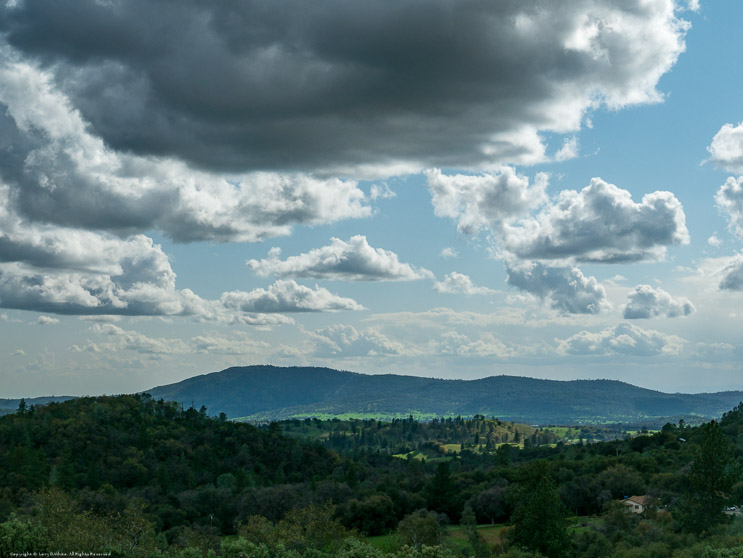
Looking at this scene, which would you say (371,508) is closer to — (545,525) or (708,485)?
(545,525)

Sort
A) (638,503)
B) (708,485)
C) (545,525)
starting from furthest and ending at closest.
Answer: (638,503), (708,485), (545,525)

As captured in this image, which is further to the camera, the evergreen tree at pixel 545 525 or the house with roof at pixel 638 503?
the house with roof at pixel 638 503

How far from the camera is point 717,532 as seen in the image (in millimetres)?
88312

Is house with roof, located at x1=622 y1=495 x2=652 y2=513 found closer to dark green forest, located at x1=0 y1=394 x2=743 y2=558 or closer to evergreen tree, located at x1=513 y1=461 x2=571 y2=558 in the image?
dark green forest, located at x1=0 y1=394 x2=743 y2=558

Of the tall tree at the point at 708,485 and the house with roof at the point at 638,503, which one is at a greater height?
the tall tree at the point at 708,485

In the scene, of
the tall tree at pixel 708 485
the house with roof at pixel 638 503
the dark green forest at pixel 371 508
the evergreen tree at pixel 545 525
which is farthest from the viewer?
the house with roof at pixel 638 503

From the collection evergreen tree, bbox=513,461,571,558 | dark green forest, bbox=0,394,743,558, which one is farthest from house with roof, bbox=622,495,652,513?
evergreen tree, bbox=513,461,571,558

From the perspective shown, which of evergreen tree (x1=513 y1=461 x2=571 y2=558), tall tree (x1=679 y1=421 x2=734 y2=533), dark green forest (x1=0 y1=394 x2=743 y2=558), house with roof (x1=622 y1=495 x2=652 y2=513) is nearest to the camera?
dark green forest (x1=0 y1=394 x2=743 y2=558)

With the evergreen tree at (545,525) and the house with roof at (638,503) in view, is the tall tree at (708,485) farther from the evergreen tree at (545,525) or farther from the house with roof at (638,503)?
the house with roof at (638,503)

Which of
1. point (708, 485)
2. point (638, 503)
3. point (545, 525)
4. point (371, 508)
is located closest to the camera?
point (545, 525)

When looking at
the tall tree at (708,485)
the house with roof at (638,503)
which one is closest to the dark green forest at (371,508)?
the tall tree at (708,485)

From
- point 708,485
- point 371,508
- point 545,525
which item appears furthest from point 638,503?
point 545,525

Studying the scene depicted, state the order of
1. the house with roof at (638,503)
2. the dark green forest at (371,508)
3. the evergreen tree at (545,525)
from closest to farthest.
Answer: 1. the dark green forest at (371,508)
2. the evergreen tree at (545,525)
3. the house with roof at (638,503)

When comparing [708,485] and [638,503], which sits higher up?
[708,485]
